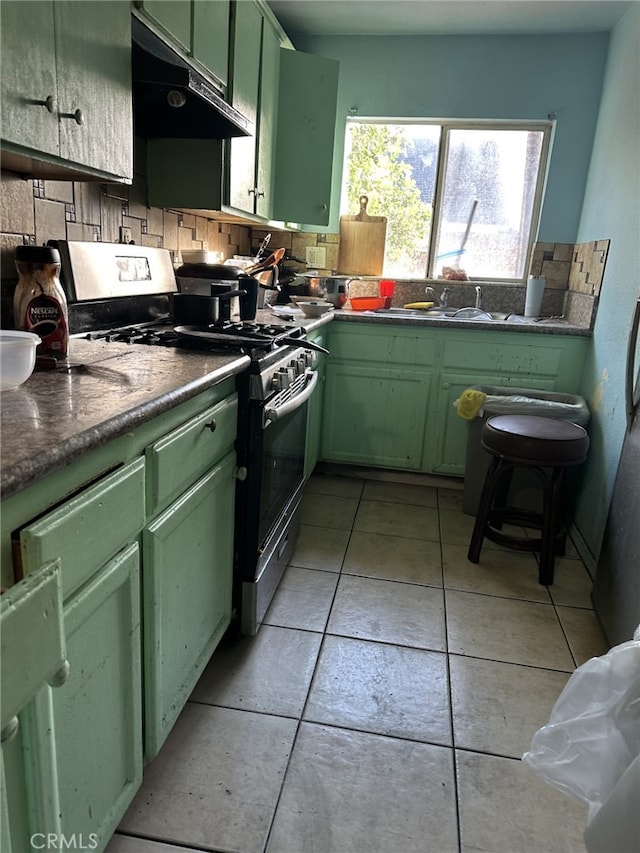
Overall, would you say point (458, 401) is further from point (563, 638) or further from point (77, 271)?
point (77, 271)

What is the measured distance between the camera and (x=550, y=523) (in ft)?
7.38

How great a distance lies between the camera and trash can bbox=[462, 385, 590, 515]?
2.61 m

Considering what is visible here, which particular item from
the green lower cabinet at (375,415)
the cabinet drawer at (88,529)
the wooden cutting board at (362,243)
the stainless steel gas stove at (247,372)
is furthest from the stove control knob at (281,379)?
the wooden cutting board at (362,243)

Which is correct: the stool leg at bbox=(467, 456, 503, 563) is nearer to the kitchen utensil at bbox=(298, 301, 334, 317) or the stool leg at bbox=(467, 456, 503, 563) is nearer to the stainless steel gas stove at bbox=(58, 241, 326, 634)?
the stainless steel gas stove at bbox=(58, 241, 326, 634)

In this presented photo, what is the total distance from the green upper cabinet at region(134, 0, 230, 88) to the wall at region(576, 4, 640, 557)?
1741 mm

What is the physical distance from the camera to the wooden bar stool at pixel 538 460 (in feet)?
7.27

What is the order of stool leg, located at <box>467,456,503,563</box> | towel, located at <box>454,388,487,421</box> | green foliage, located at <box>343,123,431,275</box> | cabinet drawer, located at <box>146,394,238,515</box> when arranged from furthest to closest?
green foliage, located at <box>343,123,431,275</box>, towel, located at <box>454,388,487,421</box>, stool leg, located at <box>467,456,503,563</box>, cabinet drawer, located at <box>146,394,238,515</box>

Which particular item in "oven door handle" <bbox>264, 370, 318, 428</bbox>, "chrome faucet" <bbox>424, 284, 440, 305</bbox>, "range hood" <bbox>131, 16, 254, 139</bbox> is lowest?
"oven door handle" <bbox>264, 370, 318, 428</bbox>

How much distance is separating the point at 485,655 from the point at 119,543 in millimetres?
1311

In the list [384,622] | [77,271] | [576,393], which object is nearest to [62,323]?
[77,271]

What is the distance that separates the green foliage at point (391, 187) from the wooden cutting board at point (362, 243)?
66 mm

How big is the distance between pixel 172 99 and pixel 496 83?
2.31 m

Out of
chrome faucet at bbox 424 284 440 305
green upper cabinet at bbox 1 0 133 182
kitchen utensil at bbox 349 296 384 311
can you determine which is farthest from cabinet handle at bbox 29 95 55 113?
chrome faucet at bbox 424 284 440 305

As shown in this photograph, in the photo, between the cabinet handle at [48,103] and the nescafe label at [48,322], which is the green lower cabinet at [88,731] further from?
the cabinet handle at [48,103]
